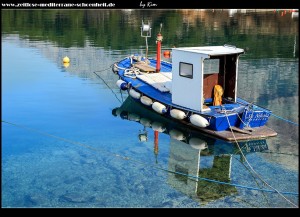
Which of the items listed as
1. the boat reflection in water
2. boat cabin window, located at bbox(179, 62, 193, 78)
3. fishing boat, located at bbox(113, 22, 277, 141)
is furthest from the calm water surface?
boat cabin window, located at bbox(179, 62, 193, 78)

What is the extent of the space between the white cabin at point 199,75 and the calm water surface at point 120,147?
1.38 meters

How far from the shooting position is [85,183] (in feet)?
45.9

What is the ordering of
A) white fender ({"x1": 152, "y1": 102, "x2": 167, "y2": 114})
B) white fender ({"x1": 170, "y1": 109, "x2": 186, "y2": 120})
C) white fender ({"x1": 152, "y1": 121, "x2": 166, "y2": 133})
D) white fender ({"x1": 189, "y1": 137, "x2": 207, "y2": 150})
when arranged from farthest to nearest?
white fender ({"x1": 152, "y1": 121, "x2": 166, "y2": 133}), white fender ({"x1": 152, "y1": 102, "x2": 167, "y2": 114}), white fender ({"x1": 170, "y1": 109, "x2": 186, "y2": 120}), white fender ({"x1": 189, "y1": 137, "x2": 207, "y2": 150})

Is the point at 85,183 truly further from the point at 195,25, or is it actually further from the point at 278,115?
the point at 195,25

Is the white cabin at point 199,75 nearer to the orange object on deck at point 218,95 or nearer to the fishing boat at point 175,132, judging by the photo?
the orange object on deck at point 218,95

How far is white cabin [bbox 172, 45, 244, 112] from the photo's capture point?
17578mm

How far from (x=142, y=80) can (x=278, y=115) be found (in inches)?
279

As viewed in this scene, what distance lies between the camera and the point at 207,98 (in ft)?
63.6

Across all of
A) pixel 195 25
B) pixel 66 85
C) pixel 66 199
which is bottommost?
pixel 66 199

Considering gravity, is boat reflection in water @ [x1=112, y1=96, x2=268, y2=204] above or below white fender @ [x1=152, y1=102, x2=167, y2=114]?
below

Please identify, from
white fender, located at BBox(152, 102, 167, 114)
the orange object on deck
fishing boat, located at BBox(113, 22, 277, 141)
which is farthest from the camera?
white fender, located at BBox(152, 102, 167, 114)

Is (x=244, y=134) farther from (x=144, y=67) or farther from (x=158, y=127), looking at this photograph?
(x=144, y=67)

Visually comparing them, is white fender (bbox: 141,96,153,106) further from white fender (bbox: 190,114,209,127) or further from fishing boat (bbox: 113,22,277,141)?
white fender (bbox: 190,114,209,127)

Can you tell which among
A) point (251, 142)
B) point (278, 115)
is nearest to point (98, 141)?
point (251, 142)
